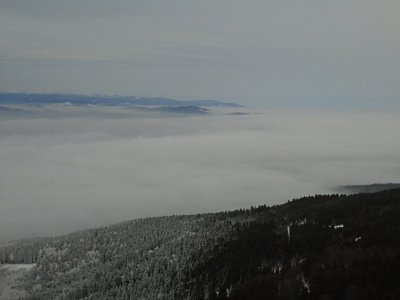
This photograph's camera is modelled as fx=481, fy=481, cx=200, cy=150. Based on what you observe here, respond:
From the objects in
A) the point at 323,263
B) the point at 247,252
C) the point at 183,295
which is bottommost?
the point at 183,295

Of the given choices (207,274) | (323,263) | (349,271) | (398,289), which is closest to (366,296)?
(398,289)

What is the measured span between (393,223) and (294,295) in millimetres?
62957

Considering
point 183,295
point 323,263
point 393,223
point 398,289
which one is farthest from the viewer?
point 183,295

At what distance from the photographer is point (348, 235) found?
170 metres

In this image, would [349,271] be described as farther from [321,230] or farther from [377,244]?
[321,230]

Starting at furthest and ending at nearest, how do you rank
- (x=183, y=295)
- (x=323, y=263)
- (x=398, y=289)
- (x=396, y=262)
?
(x=183, y=295) < (x=323, y=263) < (x=396, y=262) < (x=398, y=289)

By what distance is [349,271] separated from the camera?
4579 inches

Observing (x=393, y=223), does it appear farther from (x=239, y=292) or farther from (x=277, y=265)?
(x=239, y=292)

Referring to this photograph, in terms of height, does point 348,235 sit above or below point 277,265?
above

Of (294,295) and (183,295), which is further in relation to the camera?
(183,295)

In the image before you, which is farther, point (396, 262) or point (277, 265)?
point (277, 265)

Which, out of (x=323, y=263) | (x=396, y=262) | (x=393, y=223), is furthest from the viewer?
(x=393, y=223)

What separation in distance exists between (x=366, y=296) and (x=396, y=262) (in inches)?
757

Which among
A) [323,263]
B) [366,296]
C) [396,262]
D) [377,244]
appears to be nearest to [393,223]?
[377,244]
